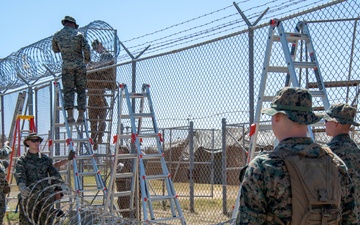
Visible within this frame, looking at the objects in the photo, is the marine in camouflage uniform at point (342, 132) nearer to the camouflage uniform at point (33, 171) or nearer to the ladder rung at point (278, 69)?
the ladder rung at point (278, 69)

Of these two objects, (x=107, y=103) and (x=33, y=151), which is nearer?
(x=33, y=151)

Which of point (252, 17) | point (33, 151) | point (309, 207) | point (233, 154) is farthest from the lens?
point (233, 154)

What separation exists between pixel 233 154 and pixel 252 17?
1020 cm

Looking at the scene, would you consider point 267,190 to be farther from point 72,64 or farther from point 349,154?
point 72,64

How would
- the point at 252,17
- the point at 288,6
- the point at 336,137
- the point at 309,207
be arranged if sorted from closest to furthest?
the point at 309,207
the point at 336,137
the point at 288,6
the point at 252,17

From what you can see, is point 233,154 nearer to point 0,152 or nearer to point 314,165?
point 0,152

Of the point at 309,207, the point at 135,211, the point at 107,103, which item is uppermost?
the point at 107,103

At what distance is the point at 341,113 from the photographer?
424 centimetres

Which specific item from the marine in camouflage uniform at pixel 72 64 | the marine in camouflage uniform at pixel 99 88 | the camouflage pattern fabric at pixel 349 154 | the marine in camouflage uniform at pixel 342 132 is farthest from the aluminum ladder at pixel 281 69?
the marine in camouflage uniform at pixel 99 88

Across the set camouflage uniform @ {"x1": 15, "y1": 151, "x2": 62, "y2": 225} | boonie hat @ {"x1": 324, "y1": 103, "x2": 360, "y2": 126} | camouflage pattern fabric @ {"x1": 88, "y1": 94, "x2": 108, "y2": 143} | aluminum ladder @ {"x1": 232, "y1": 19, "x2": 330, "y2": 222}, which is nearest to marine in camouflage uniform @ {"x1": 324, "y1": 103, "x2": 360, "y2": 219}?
boonie hat @ {"x1": 324, "y1": 103, "x2": 360, "y2": 126}

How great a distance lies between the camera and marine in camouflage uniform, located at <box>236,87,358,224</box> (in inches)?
108

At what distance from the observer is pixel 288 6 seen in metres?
5.90

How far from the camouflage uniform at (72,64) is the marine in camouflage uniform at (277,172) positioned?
20.7 feet

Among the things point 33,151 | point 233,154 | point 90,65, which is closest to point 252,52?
point 33,151
